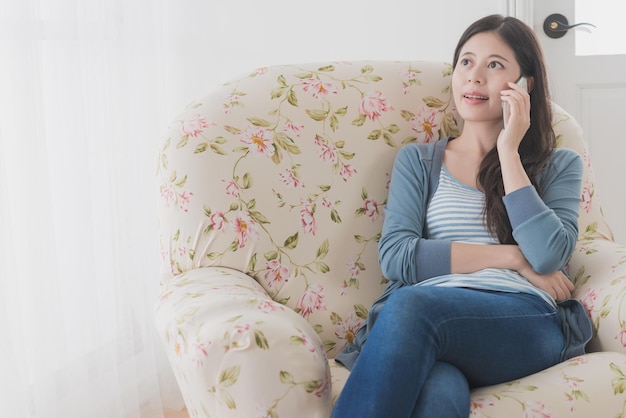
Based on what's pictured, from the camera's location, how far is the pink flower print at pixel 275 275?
1.73 meters

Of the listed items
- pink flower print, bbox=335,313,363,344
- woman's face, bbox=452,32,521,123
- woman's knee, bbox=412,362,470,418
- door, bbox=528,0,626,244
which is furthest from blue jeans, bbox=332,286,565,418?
door, bbox=528,0,626,244

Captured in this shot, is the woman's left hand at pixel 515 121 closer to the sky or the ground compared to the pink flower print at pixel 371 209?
closer to the sky

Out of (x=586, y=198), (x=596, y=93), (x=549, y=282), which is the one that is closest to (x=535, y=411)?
(x=549, y=282)

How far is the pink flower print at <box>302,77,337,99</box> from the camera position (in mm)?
1881

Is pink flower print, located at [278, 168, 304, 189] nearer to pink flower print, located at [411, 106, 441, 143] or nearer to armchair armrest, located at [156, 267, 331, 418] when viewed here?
pink flower print, located at [411, 106, 441, 143]

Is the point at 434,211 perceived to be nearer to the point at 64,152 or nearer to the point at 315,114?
the point at 315,114

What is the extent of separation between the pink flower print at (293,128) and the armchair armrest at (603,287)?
2.13 ft

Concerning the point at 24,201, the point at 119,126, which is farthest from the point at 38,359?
the point at 119,126

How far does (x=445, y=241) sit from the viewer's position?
Answer: 1.66m

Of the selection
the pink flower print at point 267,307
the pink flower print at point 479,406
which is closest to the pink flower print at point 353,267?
the pink flower print at point 267,307

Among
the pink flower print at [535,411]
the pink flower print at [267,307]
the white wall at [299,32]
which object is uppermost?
the white wall at [299,32]

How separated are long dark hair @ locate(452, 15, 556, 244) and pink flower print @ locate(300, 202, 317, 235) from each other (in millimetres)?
357

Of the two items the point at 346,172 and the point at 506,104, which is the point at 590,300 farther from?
the point at 346,172

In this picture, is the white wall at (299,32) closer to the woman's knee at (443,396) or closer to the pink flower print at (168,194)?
the pink flower print at (168,194)
